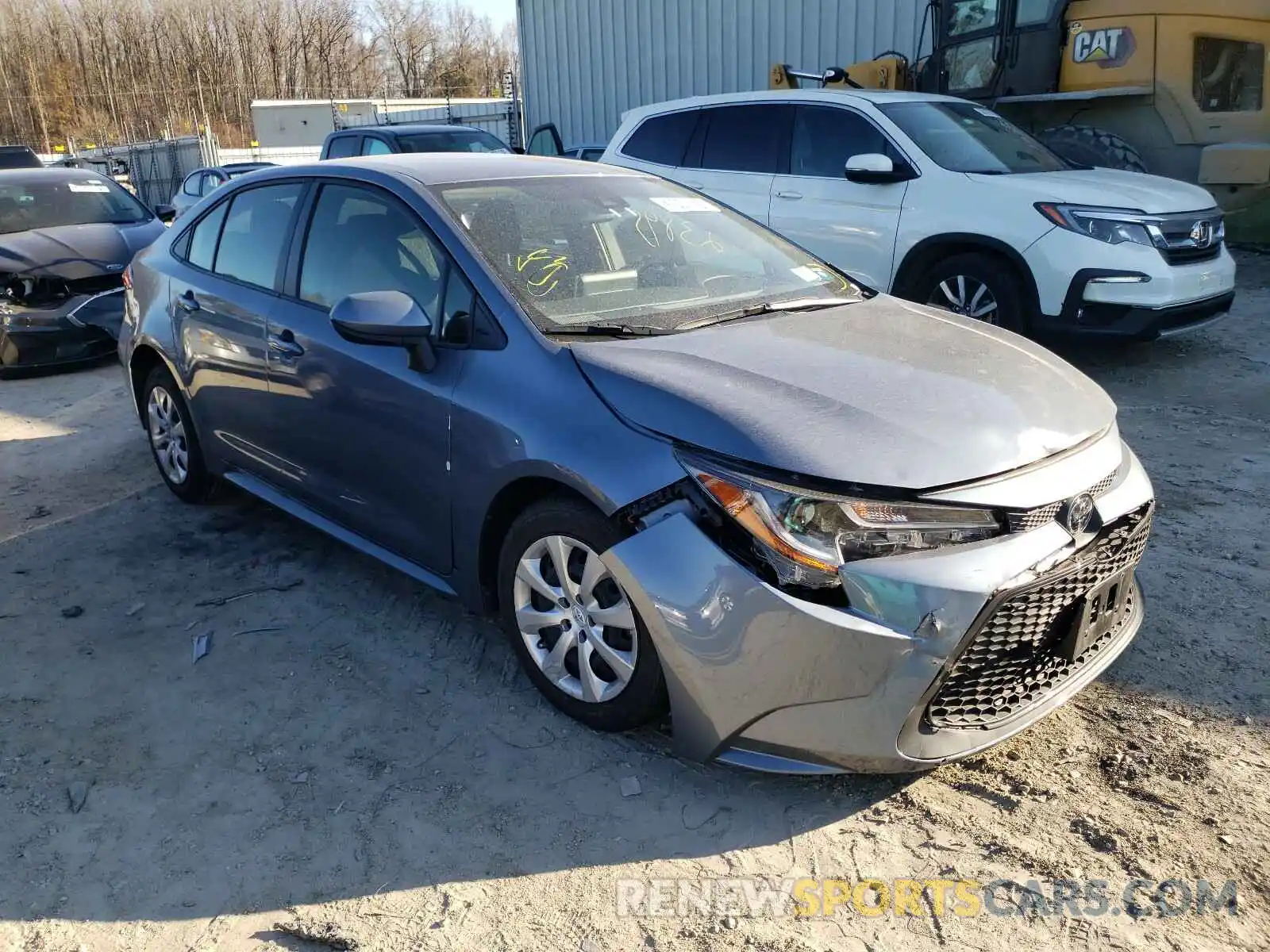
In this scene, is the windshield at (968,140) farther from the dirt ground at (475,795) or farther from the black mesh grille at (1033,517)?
the black mesh grille at (1033,517)

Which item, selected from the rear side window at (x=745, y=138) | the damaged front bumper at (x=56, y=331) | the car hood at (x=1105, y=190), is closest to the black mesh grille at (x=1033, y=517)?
the car hood at (x=1105, y=190)

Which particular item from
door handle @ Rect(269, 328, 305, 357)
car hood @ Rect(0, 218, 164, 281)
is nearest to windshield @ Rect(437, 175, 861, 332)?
door handle @ Rect(269, 328, 305, 357)

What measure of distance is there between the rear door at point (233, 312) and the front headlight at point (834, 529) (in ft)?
7.77

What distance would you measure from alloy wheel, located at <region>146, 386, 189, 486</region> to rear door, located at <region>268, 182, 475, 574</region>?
108 cm

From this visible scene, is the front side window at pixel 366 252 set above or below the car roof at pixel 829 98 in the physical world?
below

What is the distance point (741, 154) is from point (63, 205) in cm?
610

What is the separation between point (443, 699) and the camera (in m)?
3.19

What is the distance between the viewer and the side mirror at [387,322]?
9.84 feet

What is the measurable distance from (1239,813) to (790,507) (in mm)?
1398

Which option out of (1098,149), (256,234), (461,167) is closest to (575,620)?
(461,167)

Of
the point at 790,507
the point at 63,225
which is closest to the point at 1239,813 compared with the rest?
the point at 790,507

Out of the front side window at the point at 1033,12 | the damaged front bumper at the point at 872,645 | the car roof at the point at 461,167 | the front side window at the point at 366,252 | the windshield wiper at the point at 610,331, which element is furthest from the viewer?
the front side window at the point at 1033,12

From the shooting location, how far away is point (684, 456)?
97.8 inches

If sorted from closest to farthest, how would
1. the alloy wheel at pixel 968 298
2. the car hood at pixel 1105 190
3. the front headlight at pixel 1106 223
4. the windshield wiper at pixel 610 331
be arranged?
the windshield wiper at pixel 610 331
the front headlight at pixel 1106 223
the car hood at pixel 1105 190
the alloy wheel at pixel 968 298
